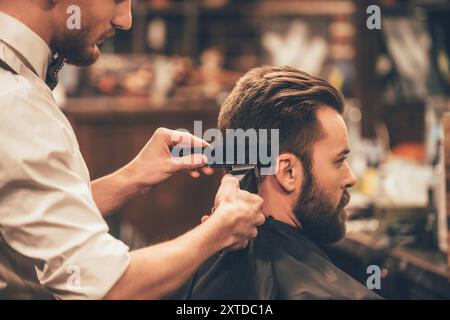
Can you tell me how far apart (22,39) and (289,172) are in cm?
69

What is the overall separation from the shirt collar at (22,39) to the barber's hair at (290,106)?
511 millimetres

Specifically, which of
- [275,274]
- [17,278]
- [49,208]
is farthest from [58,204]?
[275,274]

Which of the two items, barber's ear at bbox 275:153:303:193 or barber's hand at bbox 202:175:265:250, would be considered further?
barber's ear at bbox 275:153:303:193

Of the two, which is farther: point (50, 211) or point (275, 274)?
point (275, 274)

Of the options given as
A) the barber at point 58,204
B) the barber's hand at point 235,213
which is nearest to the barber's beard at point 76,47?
the barber at point 58,204

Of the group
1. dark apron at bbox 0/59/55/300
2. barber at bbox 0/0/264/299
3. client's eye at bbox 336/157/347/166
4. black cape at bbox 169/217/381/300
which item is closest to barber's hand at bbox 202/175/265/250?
barber at bbox 0/0/264/299

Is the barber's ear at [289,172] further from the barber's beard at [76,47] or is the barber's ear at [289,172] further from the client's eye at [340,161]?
the barber's beard at [76,47]

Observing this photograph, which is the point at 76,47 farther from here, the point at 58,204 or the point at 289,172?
the point at 289,172

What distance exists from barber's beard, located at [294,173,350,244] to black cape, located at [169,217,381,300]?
3 centimetres

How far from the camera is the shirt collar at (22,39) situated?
1.44m

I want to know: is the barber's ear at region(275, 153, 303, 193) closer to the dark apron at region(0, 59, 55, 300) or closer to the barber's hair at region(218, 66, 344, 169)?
the barber's hair at region(218, 66, 344, 169)

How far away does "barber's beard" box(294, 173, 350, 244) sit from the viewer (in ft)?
5.57

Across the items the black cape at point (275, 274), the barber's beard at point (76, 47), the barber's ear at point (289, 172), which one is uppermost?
the barber's beard at point (76, 47)

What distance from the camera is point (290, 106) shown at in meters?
1.64
